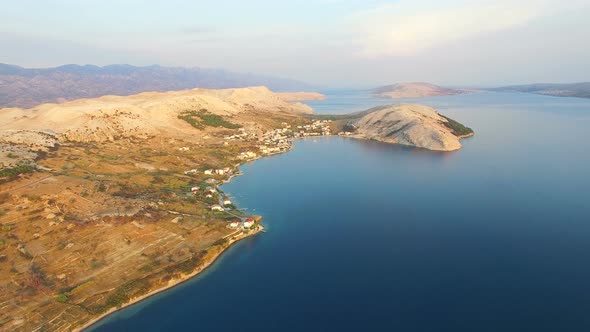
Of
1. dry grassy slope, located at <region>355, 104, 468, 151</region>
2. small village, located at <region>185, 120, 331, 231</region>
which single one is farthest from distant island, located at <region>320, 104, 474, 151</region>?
small village, located at <region>185, 120, 331, 231</region>

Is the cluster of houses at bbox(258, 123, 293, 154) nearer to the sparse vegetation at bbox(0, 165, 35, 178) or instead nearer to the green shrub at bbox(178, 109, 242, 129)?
the green shrub at bbox(178, 109, 242, 129)

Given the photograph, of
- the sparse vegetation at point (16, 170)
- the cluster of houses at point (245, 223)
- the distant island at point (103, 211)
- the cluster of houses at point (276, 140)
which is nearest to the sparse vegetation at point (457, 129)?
the distant island at point (103, 211)

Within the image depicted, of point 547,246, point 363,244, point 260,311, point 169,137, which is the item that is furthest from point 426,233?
point 169,137

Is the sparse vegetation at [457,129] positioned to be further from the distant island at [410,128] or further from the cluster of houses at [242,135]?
the cluster of houses at [242,135]

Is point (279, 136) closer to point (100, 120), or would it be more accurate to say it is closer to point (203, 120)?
point (203, 120)

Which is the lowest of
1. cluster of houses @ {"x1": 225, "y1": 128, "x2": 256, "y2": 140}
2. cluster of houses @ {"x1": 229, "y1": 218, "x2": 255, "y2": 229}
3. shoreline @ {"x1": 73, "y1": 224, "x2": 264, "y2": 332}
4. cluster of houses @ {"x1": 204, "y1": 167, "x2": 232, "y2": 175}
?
shoreline @ {"x1": 73, "y1": 224, "x2": 264, "y2": 332}

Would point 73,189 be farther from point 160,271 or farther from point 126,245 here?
point 160,271
